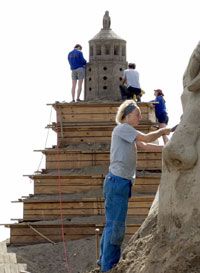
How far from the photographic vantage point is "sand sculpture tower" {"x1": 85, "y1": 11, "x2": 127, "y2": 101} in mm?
34625

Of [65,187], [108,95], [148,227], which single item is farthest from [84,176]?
[148,227]

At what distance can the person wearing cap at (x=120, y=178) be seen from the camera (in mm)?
9148

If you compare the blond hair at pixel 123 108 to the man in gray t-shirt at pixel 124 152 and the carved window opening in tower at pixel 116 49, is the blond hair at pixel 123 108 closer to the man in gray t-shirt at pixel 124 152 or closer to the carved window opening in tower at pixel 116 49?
the man in gray t-shirt at pixel 124 152

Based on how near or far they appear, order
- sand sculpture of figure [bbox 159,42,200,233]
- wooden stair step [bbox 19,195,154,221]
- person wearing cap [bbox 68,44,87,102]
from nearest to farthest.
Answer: sand sculpture of figure [bbox 159,42,200,233] < person wearing cap [bbox 68,44,87,102] < wooden stair step [bbox 19,195,154,221]

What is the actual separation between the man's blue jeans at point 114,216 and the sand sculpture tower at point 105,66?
994 inches

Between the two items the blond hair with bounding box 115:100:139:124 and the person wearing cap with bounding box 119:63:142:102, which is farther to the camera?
the person wearing cap with bounding box 119:63:142:102

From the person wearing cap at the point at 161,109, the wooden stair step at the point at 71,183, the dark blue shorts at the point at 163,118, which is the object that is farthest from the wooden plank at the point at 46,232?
the person wearing cap at the point at 161,109

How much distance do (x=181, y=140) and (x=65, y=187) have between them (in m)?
25.2

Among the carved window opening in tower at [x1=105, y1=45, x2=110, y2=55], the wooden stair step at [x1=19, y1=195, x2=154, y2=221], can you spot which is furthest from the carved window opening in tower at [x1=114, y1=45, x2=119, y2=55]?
the wooden stair step at [x1=19, y1=195, x2=154, y2=221]

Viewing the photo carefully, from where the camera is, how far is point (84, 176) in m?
33.2

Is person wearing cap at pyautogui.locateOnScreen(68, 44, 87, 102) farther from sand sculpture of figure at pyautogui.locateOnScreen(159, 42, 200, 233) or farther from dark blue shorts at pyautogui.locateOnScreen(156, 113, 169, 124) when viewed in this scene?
sand sculpture of figure at pyautogui.locateOnScreen(159, 42, 200, 233)

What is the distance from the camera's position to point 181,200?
7.91 metres

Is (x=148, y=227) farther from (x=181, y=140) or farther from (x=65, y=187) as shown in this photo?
(x=65, y=187)

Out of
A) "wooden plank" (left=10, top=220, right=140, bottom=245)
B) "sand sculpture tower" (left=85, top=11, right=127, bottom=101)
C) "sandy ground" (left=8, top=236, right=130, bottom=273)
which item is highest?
"sand sculpture tower" (left=85, top=11, right=127, bottom=101)
